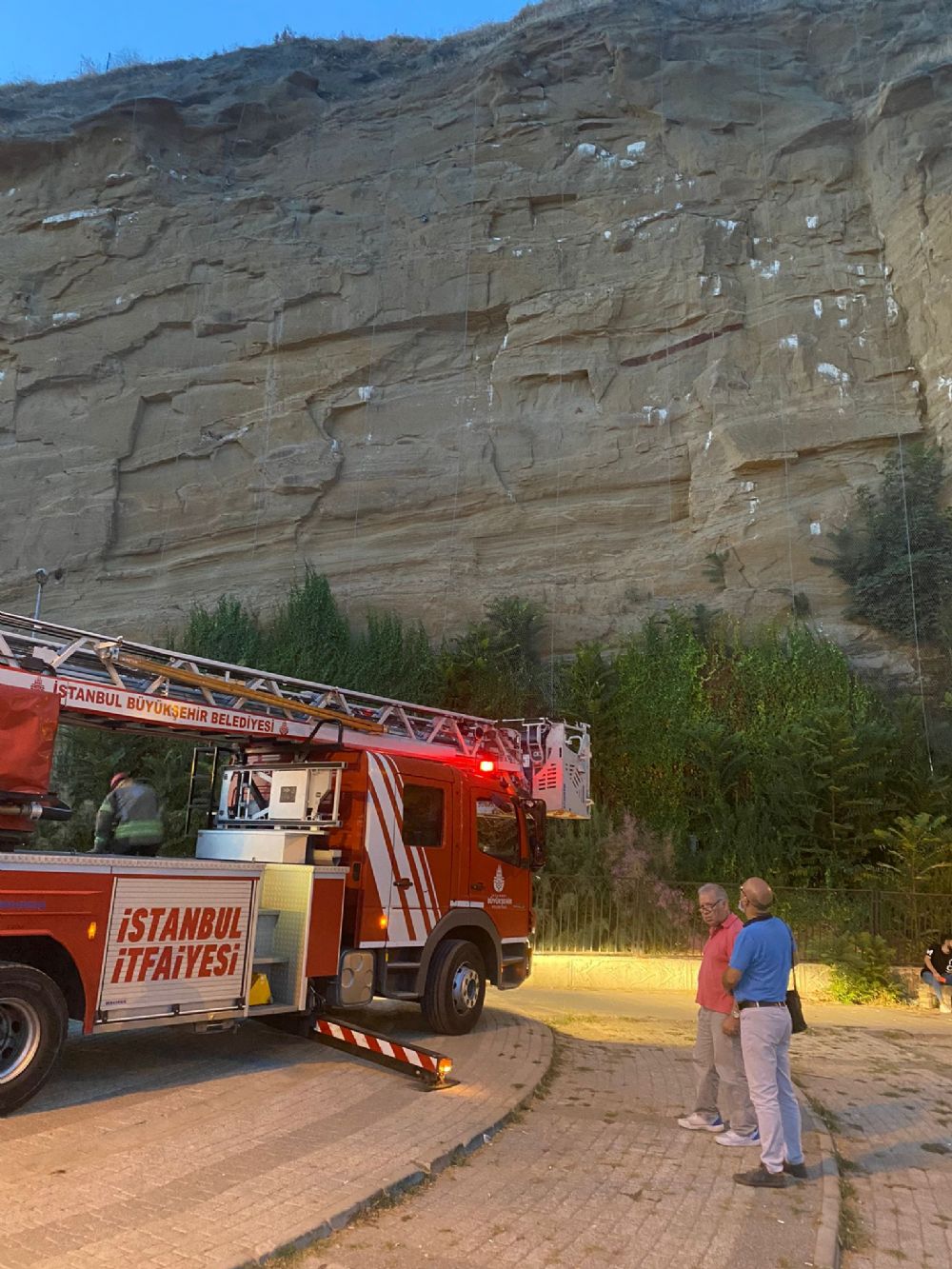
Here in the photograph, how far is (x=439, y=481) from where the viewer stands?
2873cm

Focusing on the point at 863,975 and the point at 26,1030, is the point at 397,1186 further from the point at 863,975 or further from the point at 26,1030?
the point at 863,975

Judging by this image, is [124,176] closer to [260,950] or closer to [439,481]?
[439,481]

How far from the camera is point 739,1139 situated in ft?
20.3

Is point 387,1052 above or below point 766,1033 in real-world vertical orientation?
below

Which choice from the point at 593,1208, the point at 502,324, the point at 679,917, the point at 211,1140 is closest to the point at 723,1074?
the point at 593,1208

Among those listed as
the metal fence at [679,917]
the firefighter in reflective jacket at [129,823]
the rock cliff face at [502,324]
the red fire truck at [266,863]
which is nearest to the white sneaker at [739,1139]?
the red fire truck at [266,863]

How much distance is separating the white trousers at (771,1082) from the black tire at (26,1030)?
171 inches

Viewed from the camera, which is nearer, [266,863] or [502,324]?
[266,863]

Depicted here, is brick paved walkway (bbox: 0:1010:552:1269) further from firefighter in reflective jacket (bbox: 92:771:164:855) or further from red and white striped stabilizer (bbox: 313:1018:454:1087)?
firefighter in reflective jacket (bbox: 92:771:164:855)

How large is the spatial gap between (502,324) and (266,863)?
25.5 metres

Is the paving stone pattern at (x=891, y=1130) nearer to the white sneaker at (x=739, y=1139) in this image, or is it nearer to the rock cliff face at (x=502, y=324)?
the white sneaker at (x=739, y=1139)

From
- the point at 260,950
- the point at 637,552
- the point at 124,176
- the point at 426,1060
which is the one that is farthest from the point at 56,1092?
the point at 124,176

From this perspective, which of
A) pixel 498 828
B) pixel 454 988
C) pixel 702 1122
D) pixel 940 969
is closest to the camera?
pixel 702 1122

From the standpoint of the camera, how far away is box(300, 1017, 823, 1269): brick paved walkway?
4.36 meters
